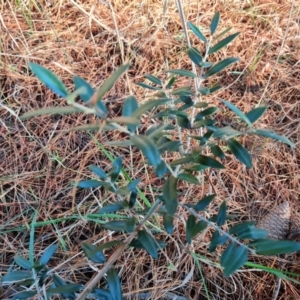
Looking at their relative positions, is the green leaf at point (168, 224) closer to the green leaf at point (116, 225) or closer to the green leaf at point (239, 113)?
the green leaf at point (116, 225)

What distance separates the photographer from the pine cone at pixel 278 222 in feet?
4.14

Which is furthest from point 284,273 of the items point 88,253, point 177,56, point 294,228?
point 177,56

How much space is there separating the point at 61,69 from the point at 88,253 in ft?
3.18

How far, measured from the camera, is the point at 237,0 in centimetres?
180

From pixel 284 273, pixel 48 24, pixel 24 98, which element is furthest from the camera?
pixel 48 24

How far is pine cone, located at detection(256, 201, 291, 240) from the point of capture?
126 centimetres

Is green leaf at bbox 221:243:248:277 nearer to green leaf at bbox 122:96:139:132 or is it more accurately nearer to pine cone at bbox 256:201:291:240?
green leaf at bbox 122:96:139:132

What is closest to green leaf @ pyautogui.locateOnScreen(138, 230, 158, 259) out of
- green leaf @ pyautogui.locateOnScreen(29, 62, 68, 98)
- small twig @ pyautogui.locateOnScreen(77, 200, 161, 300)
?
small twig @ pyautogui.locateOnScreen(77, 200, 161, 300)

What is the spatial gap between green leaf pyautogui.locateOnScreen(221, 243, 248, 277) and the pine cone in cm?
54

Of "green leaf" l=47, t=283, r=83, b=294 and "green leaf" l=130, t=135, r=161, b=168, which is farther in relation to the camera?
"green leaf" l=47, t=283, r=83, b=294

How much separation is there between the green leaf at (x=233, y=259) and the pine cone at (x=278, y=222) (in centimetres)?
54

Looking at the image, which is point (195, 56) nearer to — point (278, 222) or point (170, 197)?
point (170, 197)

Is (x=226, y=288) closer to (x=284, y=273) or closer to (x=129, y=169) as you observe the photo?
(x=284, y=273)

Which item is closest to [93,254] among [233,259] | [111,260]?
[111,260]
